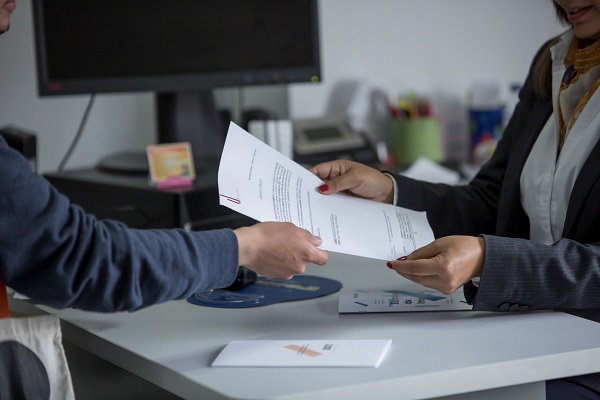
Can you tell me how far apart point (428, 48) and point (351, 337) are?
1841 millimetres

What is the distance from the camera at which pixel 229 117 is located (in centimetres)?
241

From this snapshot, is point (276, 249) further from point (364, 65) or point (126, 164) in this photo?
point (364, 65)

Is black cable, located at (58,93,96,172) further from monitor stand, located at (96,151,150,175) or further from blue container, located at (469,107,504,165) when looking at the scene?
blue container, located at (469,107,504,165)

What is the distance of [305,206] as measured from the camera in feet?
4.35

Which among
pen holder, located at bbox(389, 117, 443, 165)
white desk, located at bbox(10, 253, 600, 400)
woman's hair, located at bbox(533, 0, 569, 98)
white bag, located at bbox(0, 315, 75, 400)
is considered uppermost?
woman's hair, located at bbox(533, 0, 569, 98)

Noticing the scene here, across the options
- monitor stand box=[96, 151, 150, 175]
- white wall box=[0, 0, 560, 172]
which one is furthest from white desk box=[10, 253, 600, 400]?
white wall box=[0, 0, 560, 172]

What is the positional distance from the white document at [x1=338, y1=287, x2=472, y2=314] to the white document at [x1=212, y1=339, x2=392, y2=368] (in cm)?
17

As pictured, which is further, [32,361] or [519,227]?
[519,227]

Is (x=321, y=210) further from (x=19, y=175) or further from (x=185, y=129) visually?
(x=185, y=129)

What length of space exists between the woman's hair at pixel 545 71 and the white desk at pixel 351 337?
1.59 ft

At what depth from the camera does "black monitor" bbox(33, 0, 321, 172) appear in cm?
204

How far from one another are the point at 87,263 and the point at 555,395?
0.64 metres

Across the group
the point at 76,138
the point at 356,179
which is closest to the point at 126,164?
the point at 76,138

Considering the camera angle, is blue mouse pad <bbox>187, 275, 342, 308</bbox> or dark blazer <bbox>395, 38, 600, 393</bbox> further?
blue mouse pad <bbox>187, 275, 342, 308</bbox>
